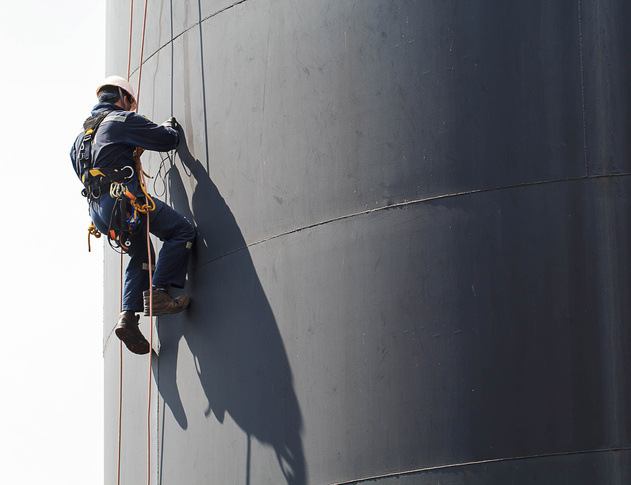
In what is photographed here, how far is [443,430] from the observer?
6398 millimetres

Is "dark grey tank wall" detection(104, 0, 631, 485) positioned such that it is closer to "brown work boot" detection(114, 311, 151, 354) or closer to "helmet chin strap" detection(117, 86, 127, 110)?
"brown work boot" detection(114, 311, 151, 354)

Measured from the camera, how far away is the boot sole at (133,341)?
8.20 metres

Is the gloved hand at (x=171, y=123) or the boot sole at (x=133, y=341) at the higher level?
the gloved hand at (x=171, y=123)

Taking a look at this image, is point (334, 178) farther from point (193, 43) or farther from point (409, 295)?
point (193, 43)

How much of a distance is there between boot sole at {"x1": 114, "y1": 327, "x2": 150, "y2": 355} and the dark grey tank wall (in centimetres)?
72

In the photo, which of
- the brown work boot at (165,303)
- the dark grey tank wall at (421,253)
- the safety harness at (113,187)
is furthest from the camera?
the safety harness at (113,187)

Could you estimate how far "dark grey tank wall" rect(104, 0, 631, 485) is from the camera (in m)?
6.37

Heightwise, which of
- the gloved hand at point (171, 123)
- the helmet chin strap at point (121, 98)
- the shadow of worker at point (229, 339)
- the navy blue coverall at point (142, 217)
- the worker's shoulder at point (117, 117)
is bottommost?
the shadow of worker at point (229, 339)

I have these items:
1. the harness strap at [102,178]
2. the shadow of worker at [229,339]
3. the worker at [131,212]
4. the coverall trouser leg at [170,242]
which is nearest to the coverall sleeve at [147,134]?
the worker at [131,212]

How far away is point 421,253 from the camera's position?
6.68m

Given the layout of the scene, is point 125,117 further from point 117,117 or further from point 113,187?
point 113,187

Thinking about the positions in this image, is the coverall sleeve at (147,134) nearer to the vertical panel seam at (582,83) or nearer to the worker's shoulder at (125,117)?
the worker's shoulder at (125,117)

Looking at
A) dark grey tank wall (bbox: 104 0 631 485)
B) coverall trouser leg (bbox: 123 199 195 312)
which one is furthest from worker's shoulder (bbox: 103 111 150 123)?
dark grey tank wall (bbox: 104 0 631 485)

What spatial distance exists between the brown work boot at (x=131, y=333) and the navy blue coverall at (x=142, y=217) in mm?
83
